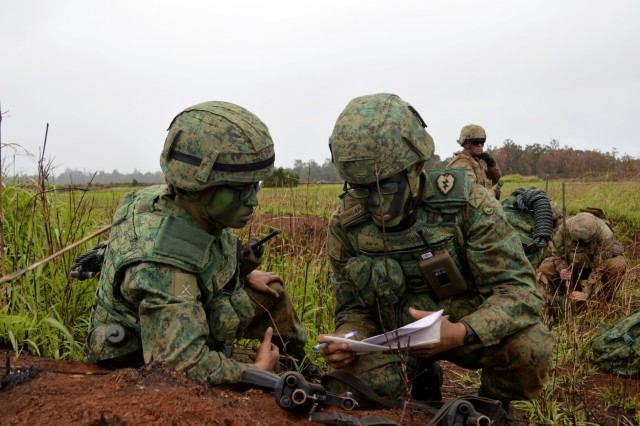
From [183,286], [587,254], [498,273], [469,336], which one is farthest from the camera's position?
[587,254]

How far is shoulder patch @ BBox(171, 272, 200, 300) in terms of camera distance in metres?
2.47

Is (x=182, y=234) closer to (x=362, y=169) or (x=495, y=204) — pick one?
(x=362, y=169)

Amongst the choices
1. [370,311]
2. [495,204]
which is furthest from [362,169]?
[370,311]

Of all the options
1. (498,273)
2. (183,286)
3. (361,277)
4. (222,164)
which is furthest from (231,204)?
(498,273)

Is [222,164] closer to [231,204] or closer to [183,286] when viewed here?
[231,204]

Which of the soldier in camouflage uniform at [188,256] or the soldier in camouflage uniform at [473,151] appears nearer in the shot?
the soldier in camouflage uniform at [188,256]

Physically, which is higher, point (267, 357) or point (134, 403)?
point (134, 403)

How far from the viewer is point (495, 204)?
292 cm

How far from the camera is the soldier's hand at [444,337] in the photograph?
8.59 feet

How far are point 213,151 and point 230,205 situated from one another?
255 mm

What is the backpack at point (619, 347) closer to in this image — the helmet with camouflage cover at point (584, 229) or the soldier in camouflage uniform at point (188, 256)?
the helmet with camouflage cover at point (584, 229)

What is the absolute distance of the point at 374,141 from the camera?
2705 mm

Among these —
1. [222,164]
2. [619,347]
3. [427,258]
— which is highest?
[222,164]

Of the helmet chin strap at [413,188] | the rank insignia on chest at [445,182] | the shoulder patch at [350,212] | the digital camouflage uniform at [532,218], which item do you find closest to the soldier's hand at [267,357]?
the shoulder patch at [350,212]
